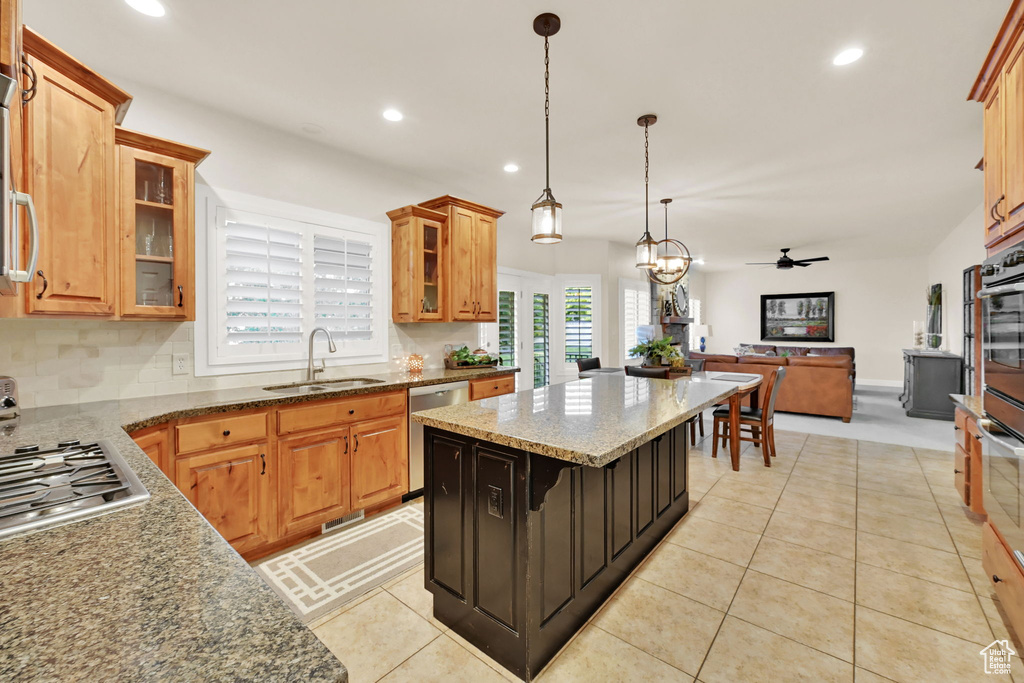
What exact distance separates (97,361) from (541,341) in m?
4.80

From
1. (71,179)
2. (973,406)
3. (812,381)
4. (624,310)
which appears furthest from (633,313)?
(71,179)

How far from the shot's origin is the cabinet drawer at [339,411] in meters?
2.61

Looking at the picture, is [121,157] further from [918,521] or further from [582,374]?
[918,521]

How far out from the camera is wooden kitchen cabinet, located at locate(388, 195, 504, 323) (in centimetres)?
377

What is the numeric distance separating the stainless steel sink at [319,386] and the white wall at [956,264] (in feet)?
22.9

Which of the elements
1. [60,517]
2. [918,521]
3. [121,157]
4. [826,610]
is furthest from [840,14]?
[121,157]

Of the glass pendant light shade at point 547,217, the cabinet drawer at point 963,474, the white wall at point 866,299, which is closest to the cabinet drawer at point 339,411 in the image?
the glass pendant light shade at point 547,217

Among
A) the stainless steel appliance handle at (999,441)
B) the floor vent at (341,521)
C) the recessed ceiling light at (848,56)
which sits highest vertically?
the recessed ceiling light at (848,56)

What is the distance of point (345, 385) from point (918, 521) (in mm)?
4045

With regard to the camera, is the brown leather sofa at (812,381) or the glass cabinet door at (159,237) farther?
the brown leather sofa at (812,381)

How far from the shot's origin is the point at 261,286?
3.08 metres

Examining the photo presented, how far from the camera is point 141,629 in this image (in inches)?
23.0

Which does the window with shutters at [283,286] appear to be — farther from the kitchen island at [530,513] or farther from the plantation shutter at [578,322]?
the plantation shutter at [578,322]

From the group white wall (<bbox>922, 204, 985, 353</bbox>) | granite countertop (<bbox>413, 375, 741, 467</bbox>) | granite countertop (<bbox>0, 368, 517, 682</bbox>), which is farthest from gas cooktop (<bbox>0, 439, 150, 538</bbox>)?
white wall (<bbox>922, 204, 985, 353</bbox>)
